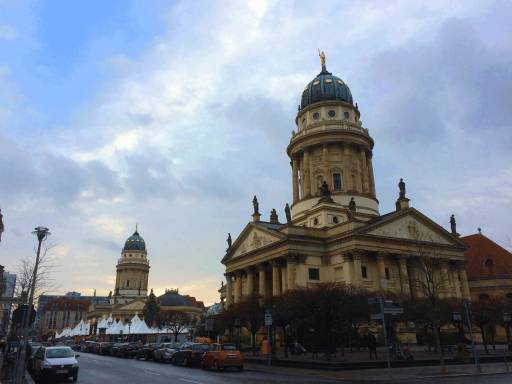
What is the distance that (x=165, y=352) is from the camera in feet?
116

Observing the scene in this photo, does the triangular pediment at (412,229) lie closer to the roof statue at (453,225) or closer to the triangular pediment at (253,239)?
the roof statue at (453,225)

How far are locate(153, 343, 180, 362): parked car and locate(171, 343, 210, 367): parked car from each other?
1.84 meters

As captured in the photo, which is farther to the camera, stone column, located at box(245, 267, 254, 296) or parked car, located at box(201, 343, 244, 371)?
stone column, located at box(245, 267, 254, 296)

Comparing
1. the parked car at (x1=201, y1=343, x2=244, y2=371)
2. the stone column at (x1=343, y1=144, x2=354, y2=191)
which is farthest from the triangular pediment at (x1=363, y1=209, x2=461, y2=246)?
the parked car at (x1=201, y1=343, x2=244, y2=371)

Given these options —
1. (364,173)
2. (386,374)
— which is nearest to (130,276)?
(364,173)

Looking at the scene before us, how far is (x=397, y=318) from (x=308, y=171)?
3353cm

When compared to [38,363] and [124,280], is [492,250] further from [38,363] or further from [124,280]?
[124,280]

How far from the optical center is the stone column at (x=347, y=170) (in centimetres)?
6269

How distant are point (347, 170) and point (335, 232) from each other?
48.7 feet

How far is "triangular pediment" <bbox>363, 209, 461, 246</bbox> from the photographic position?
49.7 meters

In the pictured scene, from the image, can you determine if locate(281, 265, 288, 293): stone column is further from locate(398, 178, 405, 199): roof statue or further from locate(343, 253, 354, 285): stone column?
locate(398, 178, 405, 199): roof statue

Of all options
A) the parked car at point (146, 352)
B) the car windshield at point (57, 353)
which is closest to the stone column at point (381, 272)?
the parked car at point (146, 352)

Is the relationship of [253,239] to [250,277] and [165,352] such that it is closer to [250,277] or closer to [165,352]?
[250,277]

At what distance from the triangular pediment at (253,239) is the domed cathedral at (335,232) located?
125 millimetres
